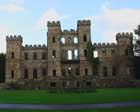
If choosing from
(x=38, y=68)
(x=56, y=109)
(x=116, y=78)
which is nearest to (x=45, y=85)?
(x=38, y=68)

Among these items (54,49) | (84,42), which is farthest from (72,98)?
(84,42)

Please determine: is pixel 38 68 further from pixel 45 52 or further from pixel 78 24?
pixel 78 24

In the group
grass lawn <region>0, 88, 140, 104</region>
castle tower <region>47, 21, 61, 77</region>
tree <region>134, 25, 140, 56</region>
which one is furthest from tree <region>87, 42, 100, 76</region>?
grass lawn <region>0, 88, 140, 104</region>

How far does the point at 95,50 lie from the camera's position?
86812 millimetres

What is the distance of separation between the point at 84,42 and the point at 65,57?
5.74 metres

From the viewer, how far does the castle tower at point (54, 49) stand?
84.1m

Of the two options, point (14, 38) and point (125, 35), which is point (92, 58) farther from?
point (14, 38)

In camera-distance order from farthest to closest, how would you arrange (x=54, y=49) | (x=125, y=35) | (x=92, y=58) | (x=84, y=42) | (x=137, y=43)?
1. (x=125, y=35)
2. (x=84, y=42)
3. (x=54, y=49)
4. (x=92, y=58)
5. (x=137, y=43)

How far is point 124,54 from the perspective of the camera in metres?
85.8

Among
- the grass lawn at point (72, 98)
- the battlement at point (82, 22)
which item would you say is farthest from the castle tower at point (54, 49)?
the grass lawn at point (72, 98)

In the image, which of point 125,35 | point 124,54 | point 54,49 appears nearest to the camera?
point 54,49

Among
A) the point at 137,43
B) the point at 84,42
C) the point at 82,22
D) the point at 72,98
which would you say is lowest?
the point at 72,98

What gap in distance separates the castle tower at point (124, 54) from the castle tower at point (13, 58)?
23416 mm

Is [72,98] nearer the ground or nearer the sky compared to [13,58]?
nearer the ground
